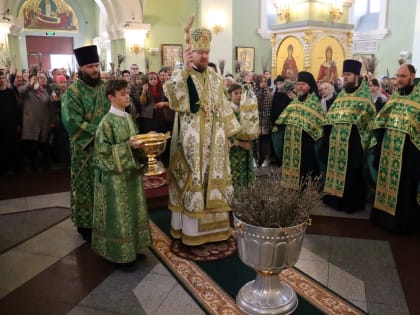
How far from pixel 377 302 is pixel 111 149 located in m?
2.33

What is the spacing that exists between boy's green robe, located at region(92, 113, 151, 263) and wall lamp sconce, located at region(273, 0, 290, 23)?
11390mm

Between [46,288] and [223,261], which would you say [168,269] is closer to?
[223,261]

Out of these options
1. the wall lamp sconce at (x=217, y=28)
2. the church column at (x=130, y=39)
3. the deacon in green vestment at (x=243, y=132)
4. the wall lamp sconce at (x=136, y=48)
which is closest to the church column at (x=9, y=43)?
the church column at (x=130, y=39)

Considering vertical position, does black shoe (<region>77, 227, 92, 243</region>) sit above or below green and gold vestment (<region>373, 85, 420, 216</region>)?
below

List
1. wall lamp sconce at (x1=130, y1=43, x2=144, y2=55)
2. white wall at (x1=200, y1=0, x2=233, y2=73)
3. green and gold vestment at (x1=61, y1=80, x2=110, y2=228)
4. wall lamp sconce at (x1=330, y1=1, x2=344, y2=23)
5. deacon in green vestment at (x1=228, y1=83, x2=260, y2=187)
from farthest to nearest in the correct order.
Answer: wall lamp sconce at (x1=330, y1=1, x2=344, y2=23), wall lamp sconce at (x1=130, y1=43, x2=144, y2=55), white wall at (x1=200, y1=0, x2=233, y2=73), deacon in green vestment at (x1=228, y1=83, x2=260, y2=187), green and gold vestment at (x1=61, y1=80, x2=110, y2=228)

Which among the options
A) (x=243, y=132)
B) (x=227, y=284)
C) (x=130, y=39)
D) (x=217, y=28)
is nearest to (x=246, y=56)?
(x=217, y=28)

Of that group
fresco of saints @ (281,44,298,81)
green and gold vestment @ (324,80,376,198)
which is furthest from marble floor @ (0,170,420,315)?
fresco of saints @ (281,44,298,81)

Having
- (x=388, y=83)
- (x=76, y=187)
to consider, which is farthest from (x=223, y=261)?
(x=388, y=83)

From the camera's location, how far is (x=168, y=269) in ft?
11.9

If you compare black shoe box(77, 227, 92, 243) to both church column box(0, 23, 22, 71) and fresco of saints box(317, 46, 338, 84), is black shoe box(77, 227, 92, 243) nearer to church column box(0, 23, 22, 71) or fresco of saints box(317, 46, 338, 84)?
church column box(0, 23, 22, 71)

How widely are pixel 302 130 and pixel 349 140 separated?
2.29 ft

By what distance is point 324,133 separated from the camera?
209 inches

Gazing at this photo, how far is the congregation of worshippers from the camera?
14.5ft

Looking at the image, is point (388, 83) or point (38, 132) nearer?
point (38, 132)
